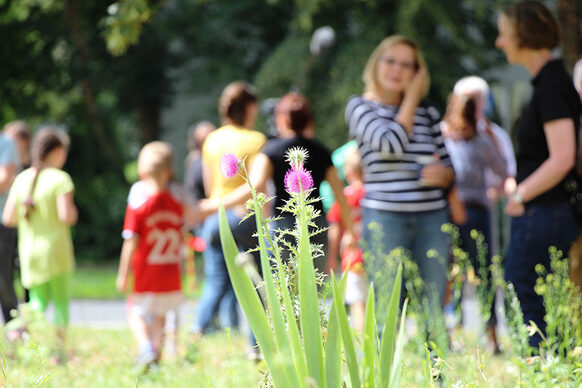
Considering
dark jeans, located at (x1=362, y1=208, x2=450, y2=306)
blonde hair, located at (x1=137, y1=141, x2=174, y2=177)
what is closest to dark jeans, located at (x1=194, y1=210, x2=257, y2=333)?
blonde hair, located at (x1=137, y1=141, x2=174, y2=177)

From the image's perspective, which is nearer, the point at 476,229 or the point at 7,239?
the point at 476,229

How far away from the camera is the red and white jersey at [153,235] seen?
612cm

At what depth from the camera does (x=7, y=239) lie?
6.93 metres

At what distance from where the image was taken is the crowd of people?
4.00 metres

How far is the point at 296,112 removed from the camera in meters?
5.09

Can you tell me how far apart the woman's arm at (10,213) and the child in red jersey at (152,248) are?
3.27 feet

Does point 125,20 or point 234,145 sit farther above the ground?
point 125,20

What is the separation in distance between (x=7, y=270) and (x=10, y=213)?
0.57 meters

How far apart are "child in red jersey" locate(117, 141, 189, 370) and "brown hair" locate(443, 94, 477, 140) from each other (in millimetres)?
2251

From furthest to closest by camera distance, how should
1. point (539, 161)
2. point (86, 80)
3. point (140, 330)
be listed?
1. point (86, 80)
2. point (140, 330)
3. point (539, 161)

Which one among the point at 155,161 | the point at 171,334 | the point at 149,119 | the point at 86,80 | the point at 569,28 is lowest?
the point at 171,334

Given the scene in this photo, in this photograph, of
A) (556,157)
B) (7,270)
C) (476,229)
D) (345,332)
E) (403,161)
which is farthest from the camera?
(7,270)

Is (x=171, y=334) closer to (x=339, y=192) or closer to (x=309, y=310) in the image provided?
(x=339, y=192)

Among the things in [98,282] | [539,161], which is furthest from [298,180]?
[98,282]
